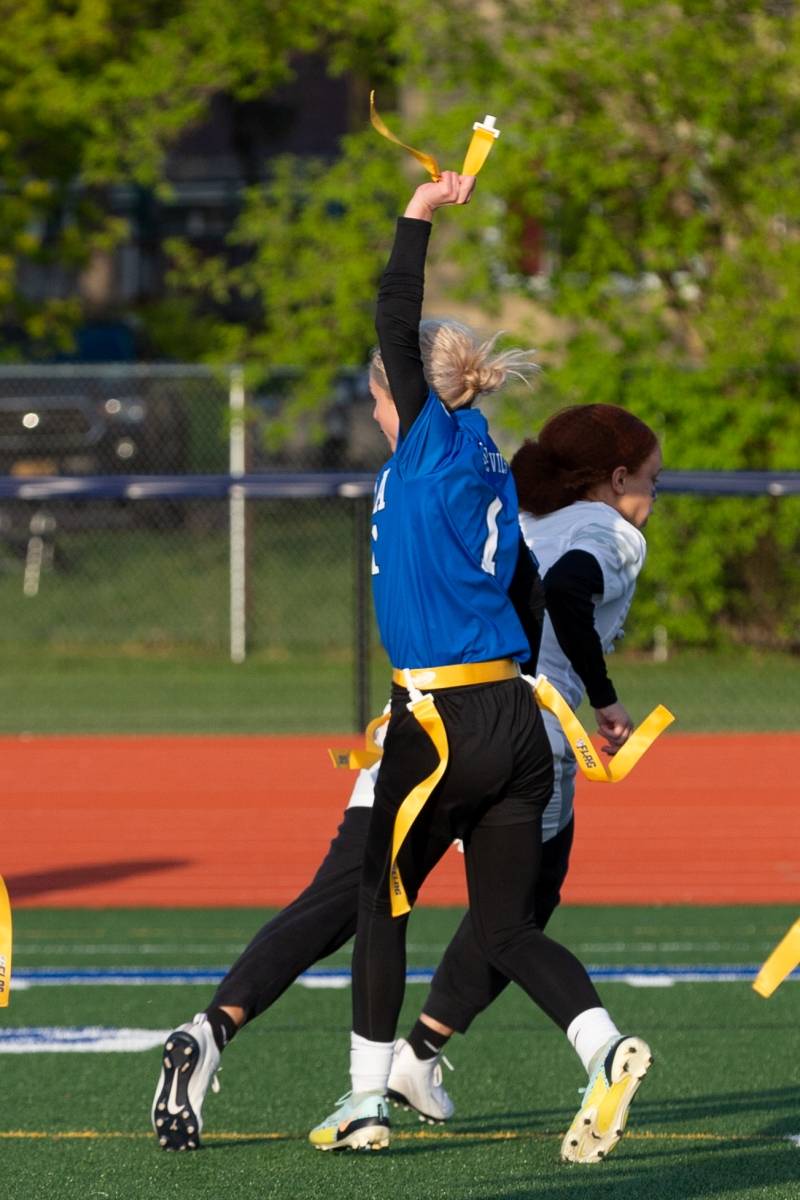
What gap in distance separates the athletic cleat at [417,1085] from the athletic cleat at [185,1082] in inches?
21.1

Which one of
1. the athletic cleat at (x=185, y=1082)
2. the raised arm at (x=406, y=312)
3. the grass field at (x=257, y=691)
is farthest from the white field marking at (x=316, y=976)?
the grass field at (x=257, y=691)

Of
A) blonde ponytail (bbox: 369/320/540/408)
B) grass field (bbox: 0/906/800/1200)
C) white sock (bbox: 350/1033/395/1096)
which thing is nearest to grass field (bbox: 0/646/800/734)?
grass field (bbox: 0/906/800/1200)

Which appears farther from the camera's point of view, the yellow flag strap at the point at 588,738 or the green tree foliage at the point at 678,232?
the green tree foliage at the point at 678,232

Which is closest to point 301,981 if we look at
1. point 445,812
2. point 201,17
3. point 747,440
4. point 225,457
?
point 445,812

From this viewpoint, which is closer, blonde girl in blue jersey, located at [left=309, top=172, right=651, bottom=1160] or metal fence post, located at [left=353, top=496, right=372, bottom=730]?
blonde girl in blue jersey, located at [left=309, top=172, right=651, bottom=1160]

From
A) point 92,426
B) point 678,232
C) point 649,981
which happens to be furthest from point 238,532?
point 649,981

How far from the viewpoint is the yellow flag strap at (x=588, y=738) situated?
4527mm

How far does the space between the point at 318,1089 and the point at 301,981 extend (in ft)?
6.27

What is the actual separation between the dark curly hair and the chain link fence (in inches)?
406

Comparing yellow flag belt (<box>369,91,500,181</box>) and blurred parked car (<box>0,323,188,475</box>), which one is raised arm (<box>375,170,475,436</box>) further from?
blurred parked car (<box>0,323,188,475</box>)

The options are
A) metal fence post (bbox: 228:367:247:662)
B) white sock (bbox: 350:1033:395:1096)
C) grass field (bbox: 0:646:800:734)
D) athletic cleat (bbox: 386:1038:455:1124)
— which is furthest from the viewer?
metal fence post (bbox: 228:367:247:662)

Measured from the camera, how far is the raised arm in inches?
171

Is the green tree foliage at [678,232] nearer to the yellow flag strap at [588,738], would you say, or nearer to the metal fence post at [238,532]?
the metal fence post at [238,532]

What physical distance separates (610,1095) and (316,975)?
12.3ft
